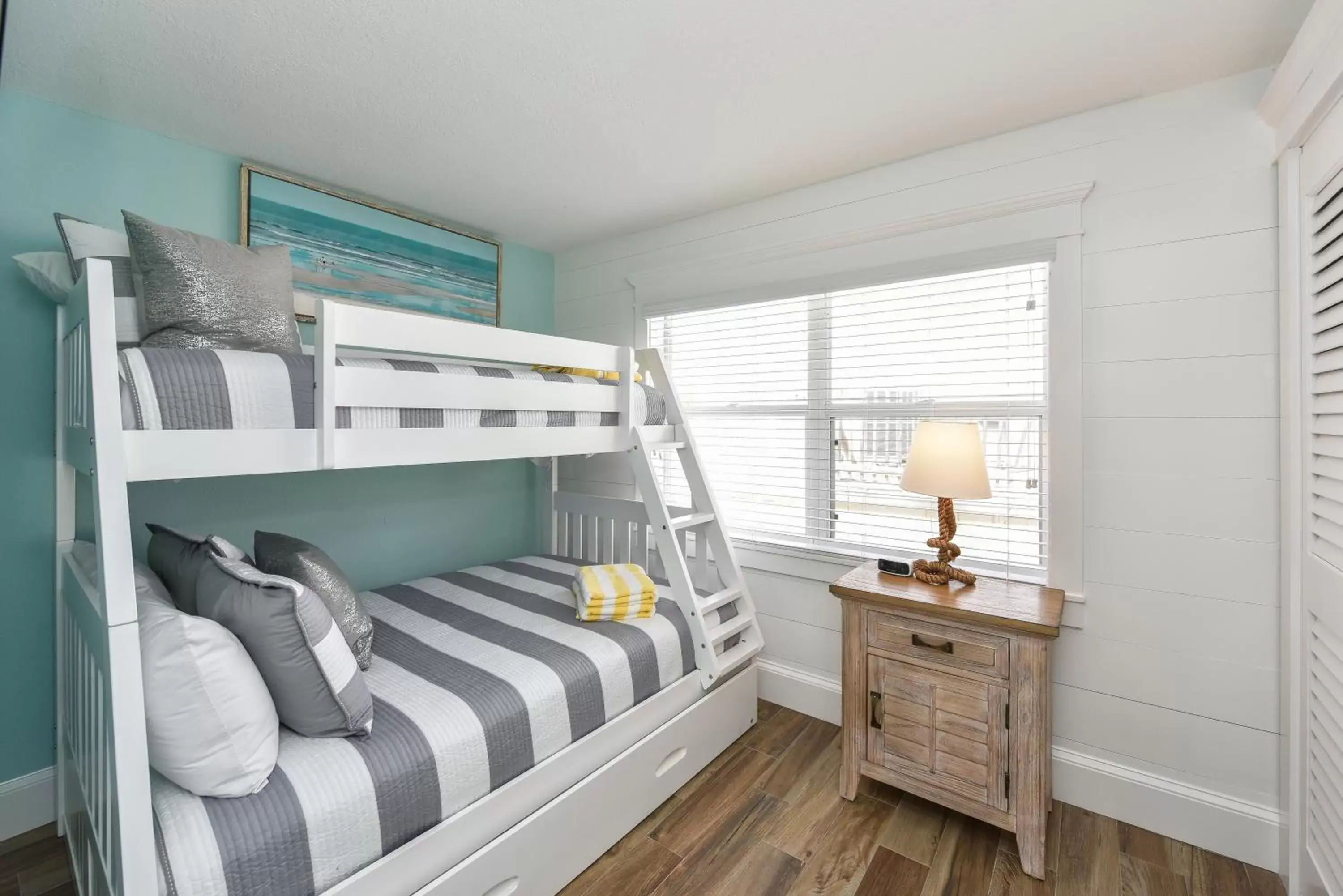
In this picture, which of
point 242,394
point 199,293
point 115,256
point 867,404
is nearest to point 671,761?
point 867,404

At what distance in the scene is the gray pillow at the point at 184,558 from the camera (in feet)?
A: 4.80

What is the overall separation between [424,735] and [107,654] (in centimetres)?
64

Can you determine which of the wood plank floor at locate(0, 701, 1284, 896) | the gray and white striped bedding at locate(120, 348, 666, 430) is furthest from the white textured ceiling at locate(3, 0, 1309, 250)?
the wood plank floor at locate(0, 701, 1284, 896)

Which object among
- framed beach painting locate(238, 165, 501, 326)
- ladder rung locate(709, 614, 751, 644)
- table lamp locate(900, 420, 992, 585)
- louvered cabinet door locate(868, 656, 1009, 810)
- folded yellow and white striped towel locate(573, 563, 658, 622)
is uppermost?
framed beach painting locate(238, 165, 501, 326)

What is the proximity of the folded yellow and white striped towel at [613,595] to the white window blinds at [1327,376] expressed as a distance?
189 centimetres

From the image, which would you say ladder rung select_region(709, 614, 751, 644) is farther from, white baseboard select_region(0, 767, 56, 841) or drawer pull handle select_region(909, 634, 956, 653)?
white baseboard select_region(0, 767, 56, 841)

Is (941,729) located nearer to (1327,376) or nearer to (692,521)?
(692,521)

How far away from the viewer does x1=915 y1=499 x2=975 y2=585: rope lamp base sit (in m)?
2.06

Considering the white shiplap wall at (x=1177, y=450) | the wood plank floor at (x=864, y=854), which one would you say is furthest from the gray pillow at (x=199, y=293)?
the white shiplap wall at (x=1177, y=450)

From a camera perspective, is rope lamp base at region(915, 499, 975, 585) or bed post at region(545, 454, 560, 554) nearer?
rope lamp base at region(915, 499, 975, 585)

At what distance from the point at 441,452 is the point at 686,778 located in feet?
4.80

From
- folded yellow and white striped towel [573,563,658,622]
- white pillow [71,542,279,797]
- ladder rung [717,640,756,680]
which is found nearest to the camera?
white pillow [71,542,279,797]

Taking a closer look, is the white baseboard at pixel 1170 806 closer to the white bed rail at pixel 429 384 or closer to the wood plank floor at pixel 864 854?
the wood plank floor at pixel 864 854

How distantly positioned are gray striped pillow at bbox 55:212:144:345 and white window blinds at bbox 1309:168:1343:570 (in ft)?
10.1
